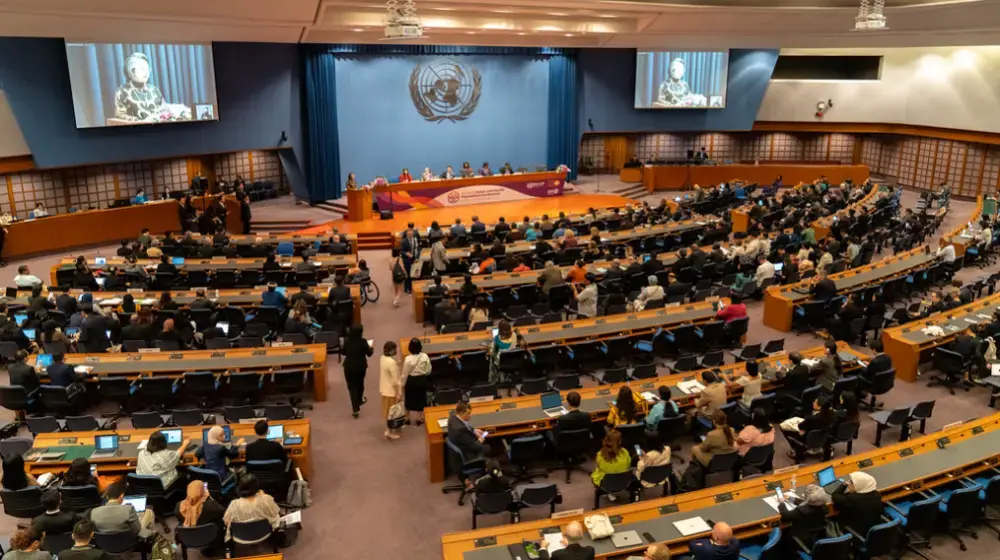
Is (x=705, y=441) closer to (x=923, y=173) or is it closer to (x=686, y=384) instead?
(x=686, y=384)

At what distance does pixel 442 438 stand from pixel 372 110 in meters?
20.9

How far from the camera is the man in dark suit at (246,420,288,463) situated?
8328mm

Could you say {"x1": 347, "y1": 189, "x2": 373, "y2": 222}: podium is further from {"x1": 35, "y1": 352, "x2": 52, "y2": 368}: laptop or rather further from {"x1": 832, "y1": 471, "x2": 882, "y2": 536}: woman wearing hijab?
{"x1": 832, "y1": 471, "x2": 882, "y2": 536}: woman wearing hijab

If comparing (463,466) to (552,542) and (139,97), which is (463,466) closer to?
(552,542)

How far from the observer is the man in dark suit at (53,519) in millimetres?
7082

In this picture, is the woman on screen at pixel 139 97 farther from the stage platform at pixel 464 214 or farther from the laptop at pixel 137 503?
the laptop at pixel 137 503

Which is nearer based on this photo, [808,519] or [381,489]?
[808,519]

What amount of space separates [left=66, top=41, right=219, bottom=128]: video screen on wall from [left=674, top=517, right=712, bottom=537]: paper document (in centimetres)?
2019

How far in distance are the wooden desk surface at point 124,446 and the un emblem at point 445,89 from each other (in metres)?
21.2

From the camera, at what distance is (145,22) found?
1873 centimetres

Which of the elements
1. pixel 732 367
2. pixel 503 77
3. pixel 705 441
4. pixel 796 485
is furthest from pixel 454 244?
pixel 503 77

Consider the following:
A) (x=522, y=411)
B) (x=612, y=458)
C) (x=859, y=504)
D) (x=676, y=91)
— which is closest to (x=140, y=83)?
(x=522, y=411)

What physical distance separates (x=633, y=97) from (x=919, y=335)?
21.6m

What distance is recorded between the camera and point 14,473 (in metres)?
7.86
